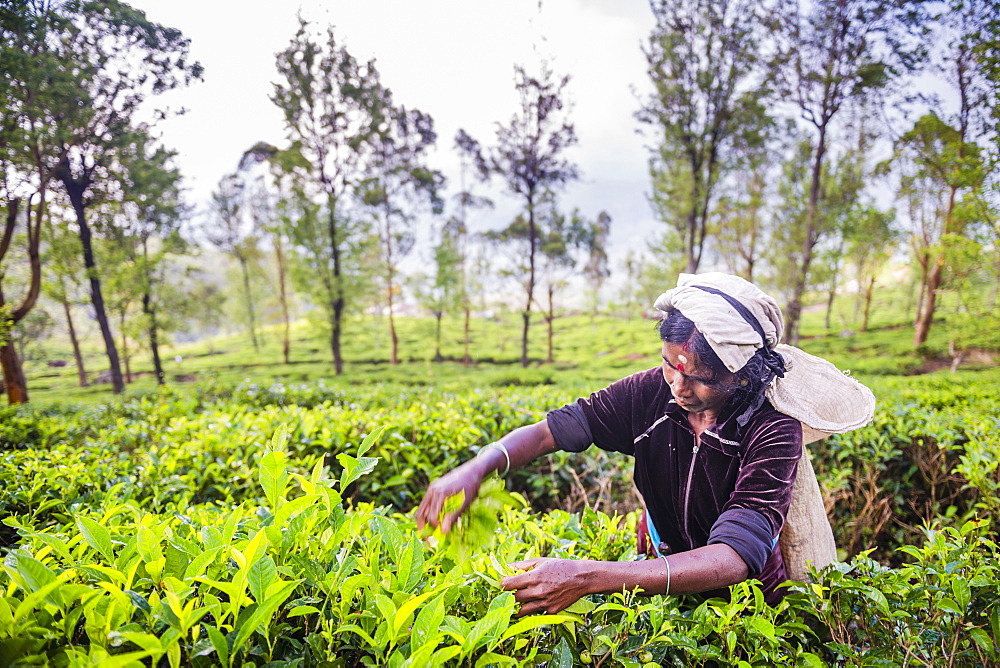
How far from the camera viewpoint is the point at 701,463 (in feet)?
5.02

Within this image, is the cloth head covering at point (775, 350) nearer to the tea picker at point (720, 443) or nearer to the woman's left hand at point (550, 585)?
the tea picker at point (720, 443)

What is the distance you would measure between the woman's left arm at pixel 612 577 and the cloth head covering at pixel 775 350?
527 mm

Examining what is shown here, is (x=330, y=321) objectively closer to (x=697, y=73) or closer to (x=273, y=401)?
(x=273, y=401)

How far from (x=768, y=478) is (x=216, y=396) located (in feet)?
19.8

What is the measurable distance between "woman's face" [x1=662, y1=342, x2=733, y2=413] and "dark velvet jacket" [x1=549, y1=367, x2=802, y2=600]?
0.08m

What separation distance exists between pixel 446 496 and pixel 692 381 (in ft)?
2.80

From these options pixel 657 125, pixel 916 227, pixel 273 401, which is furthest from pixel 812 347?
pixel 273 401

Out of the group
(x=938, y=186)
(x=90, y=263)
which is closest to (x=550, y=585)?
(x=90, y=263)

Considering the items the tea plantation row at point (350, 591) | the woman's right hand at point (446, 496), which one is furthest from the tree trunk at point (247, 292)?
the woman's right hand at point (446, 496)

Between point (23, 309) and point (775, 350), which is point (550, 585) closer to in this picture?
point (775, 350)

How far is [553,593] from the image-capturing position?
99cm

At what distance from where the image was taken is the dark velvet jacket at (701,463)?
1291 millimetres

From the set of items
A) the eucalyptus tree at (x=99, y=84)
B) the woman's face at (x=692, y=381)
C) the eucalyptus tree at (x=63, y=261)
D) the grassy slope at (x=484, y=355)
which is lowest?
the grassy slope at (x=484, y=355)

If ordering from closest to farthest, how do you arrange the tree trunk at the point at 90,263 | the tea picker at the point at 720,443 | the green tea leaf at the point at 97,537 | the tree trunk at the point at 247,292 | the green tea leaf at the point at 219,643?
the green tea leaf at the point at 219,643, the green tea leaf at the point at 97,537, the tea picker at the point at 720,443, the tree trunk at the point at 90,263, the tree trunk at the point at 247,292
